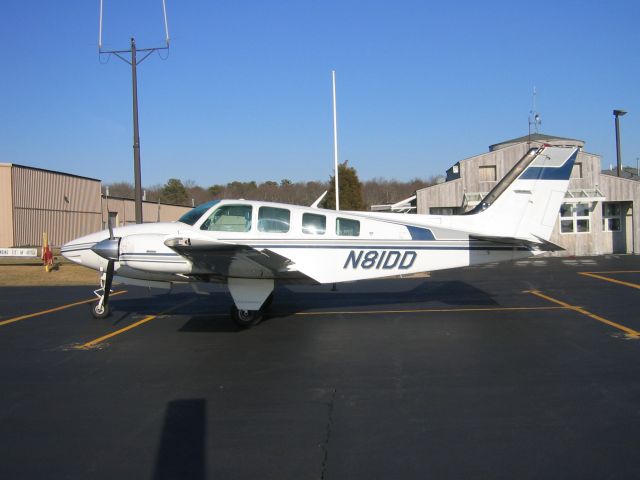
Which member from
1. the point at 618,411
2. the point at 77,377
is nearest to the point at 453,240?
the point at 618,411

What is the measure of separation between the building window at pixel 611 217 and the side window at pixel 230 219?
25939mm

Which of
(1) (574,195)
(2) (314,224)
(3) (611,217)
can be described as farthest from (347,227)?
(3) (611,217)

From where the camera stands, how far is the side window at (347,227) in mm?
9539

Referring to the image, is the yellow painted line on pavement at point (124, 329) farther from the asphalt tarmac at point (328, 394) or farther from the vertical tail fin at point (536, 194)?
the vertical tail fin at point (536, 194)

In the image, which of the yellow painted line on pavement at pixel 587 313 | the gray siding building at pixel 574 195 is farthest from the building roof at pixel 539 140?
the yellow painted line on pavement at pixel 587 313

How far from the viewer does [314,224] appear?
9500 mm

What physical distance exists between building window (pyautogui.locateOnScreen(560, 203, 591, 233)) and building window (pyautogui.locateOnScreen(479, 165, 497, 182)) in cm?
408

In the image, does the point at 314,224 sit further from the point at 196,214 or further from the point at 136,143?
the point at 136,143

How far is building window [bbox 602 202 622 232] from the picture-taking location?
93.4 ft

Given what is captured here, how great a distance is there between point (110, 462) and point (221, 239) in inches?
216

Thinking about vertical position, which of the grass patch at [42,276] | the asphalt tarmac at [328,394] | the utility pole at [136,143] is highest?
the utility pole at [136,143]

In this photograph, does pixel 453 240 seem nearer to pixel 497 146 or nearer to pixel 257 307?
pixel 257 307

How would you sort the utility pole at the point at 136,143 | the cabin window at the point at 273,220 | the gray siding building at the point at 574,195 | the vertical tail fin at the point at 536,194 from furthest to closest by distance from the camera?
1. the gray siding building at the point at 574,195
2. the utility pole at the point at 136,143
3. the vertical tail fin at the point at 536,194
4. the cabin window at the point at 273,220

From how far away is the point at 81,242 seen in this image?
9.80 metres
